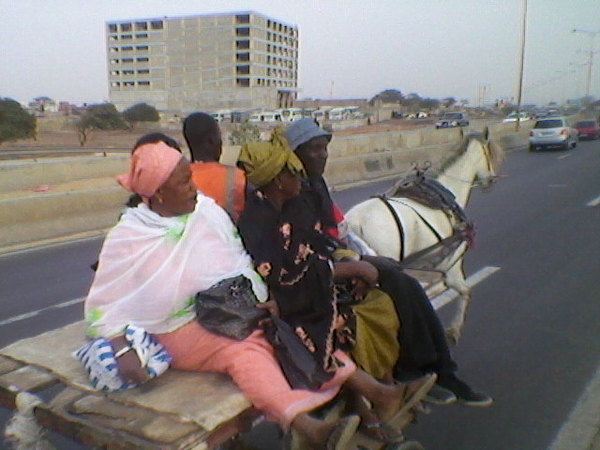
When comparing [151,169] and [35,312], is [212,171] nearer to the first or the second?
[151,169]

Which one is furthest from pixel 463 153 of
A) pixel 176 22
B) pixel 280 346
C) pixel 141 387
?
pixel 176 22

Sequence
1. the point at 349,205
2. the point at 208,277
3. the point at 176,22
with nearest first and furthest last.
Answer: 1. the point at 208,277
2. the point at 349,205
3. the point at 176,22

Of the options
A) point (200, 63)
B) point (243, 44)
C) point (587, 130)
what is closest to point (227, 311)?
point (587, 130)

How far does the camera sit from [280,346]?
2641 millimetres

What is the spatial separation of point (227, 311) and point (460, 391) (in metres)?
1.70

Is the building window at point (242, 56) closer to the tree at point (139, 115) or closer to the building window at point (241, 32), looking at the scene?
the building window at point (241, 32)

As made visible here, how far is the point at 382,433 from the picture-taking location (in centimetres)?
277

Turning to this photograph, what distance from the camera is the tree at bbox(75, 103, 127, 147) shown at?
51.1 metres

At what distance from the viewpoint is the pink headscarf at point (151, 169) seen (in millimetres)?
2615

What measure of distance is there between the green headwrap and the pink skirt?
844 millimetres

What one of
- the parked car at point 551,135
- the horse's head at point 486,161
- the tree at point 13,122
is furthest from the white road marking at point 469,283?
the tree at point 13,122

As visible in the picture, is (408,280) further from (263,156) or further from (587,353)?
(587,353)

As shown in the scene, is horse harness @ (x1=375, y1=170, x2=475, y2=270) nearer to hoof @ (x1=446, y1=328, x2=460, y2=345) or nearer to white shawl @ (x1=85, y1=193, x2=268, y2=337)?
hoof @ (x1=446, y1=328, x2=460, y2=345)

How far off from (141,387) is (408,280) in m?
1.51
